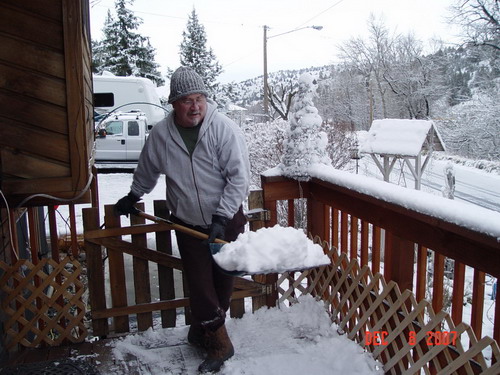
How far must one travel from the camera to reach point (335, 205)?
2932 mm

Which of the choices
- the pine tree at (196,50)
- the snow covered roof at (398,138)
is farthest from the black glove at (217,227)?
the pine tree at (196,50)

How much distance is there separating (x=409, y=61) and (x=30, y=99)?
31037 mm

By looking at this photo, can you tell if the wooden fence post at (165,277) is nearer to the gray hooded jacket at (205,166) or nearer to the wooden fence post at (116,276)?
the wooden fence post at (116,276)

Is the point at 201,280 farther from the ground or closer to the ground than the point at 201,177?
closer to the ground

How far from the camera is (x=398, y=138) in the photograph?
41.4 feet

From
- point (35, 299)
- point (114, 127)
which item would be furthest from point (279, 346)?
point (114, 127)

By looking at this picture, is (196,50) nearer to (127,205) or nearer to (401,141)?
(401,141)

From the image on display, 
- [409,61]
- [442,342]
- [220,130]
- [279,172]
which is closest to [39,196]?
[220,130]

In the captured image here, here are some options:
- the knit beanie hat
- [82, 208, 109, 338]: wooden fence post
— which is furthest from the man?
[82, 208, 109, 338]: wooden fence post

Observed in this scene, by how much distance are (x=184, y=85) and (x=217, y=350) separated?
1.55m

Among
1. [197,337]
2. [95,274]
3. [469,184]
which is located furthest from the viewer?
[469,184]

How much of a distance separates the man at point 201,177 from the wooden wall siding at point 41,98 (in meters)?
0.44

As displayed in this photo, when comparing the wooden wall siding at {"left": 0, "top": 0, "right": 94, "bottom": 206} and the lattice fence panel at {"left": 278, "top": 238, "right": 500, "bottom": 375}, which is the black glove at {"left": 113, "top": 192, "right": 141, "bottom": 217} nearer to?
the wooden wall siding at {"left": 0, "top": 0, "right": 94, "bottom": 206}

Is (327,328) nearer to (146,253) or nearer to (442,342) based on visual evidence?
(442,342)
